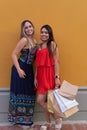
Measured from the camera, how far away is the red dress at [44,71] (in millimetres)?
4789

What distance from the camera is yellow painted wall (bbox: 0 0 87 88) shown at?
5.02 m

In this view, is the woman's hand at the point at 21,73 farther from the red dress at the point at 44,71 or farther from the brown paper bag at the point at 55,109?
the brown paper bag at the point at 55,109

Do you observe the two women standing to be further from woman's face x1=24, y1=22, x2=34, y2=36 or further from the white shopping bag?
the white shopping bag

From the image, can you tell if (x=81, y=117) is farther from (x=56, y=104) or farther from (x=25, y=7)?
(x=25, y=7)

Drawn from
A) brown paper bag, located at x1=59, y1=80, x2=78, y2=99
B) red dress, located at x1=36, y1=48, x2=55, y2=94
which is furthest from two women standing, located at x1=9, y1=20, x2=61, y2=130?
brown paper bag, located at x1=59, y1=80, x2=78, y2=99

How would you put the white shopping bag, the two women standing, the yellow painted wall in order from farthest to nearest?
the yellow painted wall → the two women standing → the white shopping bag

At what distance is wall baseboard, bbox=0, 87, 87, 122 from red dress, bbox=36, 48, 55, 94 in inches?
24.4

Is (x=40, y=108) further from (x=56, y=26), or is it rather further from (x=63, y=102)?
(x=56, y=26)

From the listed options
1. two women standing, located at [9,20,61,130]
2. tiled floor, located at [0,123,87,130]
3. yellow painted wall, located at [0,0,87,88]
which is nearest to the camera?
two women standing, located at [9,20,61,130]

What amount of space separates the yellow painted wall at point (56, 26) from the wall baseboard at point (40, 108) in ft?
0.63

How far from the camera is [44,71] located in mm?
4836

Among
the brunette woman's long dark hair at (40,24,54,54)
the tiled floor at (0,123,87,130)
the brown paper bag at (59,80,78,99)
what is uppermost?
the brunette woman's long dark hair at (40,24,54,54)

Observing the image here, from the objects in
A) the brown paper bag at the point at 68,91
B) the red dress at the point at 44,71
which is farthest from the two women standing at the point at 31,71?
the brown paper bag at the point at 68,91

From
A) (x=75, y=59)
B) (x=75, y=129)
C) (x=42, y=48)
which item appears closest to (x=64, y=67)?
(x=75, y=59)
